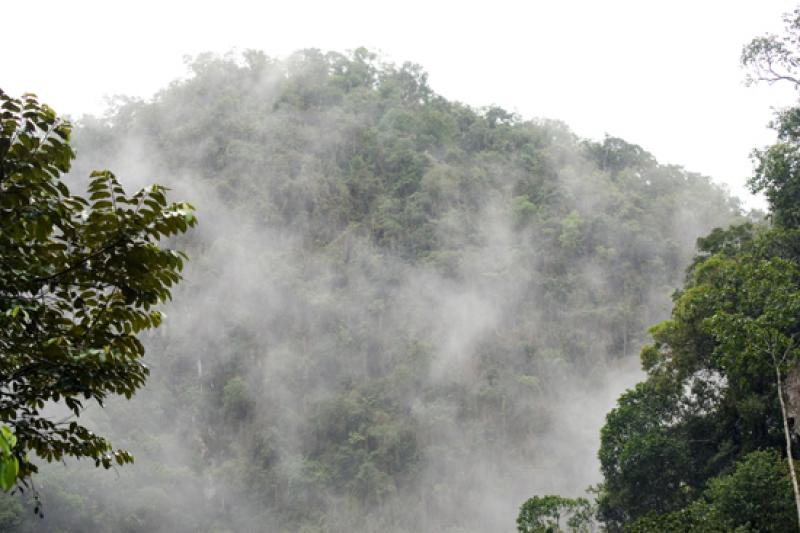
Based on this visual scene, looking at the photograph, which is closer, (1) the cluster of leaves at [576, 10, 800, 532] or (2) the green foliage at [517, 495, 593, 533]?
(1) the cluster of leaves at [576, 10, 800, 532]

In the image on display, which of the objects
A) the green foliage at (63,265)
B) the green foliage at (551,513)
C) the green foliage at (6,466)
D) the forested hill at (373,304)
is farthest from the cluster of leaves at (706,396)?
the forested hill at (373,304)

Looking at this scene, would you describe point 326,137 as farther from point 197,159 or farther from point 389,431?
point 389,431

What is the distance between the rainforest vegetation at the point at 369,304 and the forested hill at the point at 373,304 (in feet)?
0.41

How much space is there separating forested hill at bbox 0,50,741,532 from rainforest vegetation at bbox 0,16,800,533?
0.12 meters

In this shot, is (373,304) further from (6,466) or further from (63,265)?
(6,466)

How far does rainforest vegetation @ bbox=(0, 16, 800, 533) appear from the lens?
37.8m

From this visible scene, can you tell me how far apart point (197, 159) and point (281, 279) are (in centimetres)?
1117

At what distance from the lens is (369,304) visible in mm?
45188

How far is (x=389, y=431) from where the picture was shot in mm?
38125

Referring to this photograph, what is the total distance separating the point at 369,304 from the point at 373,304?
0.25 m

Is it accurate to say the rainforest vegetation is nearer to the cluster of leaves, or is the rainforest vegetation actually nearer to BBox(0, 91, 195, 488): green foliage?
the cluster of leaves

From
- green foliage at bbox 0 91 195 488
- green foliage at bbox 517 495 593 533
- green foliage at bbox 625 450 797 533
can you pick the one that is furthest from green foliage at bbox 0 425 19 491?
green foliage at bbox 517 495 593 533

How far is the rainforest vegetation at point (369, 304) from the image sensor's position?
37.8m

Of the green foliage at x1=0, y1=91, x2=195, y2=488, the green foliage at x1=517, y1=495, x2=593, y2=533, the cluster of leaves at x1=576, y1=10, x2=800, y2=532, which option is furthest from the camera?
the green foliage at x1=517, y1=495, x2=593, y2=533
